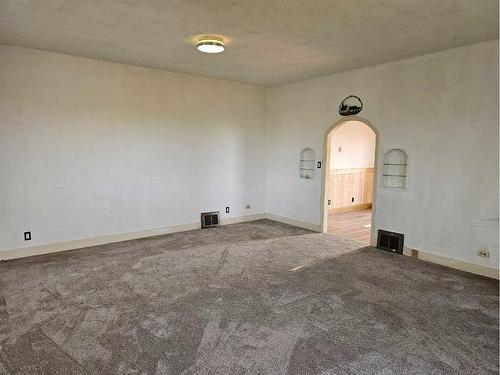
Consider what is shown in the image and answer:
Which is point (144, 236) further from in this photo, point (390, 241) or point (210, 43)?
point (390, 241)

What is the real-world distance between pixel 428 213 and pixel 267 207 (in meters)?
3.33

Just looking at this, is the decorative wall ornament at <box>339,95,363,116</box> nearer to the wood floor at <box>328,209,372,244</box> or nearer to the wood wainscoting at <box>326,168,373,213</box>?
the wood floor at <box>328,209,372,244</box>

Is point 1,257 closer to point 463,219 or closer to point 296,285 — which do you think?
point 296,285

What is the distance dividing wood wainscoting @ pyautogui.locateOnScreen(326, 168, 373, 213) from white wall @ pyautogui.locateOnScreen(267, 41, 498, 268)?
2261 millimetres

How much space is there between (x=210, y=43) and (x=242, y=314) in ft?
9.59

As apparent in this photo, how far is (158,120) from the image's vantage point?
18.0ft

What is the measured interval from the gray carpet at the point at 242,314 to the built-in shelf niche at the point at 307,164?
190 cm

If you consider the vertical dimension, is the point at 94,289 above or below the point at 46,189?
below

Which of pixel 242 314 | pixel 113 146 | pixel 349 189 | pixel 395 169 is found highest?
pixel 113 146

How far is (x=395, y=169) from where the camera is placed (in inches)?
194

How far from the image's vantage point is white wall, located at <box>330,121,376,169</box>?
7695 mm

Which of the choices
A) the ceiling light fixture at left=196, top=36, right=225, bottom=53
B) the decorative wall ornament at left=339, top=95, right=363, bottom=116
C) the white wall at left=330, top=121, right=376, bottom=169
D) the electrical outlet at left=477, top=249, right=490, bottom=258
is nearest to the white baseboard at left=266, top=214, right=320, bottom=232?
the white wall at left=330, top=121, right=376, bottom=169

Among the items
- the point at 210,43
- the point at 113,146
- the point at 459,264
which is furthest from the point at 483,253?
the point at 113,146

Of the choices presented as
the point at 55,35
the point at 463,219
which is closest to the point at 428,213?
the point at 463,219
